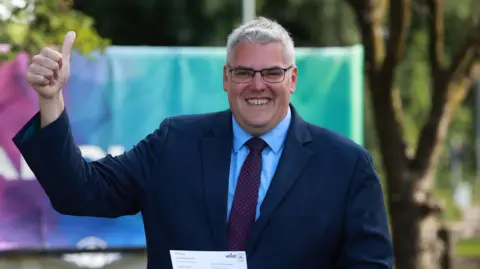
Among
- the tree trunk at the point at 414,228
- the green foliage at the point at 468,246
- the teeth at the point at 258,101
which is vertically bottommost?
the green foliage at the point at 468,246

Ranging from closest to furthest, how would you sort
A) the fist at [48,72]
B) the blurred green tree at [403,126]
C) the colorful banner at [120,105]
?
the fist at [48,72] → the colorful banner at [120,105] → the blurred green tree at [403,126]

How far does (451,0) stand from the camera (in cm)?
1577

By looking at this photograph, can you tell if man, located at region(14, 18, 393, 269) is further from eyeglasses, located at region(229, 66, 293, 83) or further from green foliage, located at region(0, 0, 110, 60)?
green foliage, located at region(0, 0, 110, 60)

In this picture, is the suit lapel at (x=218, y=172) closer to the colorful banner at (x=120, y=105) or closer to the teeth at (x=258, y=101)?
the teeth at (x=258, y=101)

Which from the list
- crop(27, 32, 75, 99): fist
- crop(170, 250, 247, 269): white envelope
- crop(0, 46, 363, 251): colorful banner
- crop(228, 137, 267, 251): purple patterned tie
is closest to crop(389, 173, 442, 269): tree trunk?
crop(0, 46, 363, 251): colorful banner

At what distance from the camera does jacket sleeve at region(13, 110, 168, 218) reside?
131 inches

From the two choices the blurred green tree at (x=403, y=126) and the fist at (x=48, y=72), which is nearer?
the fist at (x=48, y=72)

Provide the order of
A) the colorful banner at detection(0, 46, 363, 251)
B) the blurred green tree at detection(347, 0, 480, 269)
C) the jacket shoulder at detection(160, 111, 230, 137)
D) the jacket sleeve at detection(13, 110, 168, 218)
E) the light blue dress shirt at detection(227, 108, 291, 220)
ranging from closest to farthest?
the jacket sleeve at detection(13, 110, 168, 218), the light blue dress shirt at detection(227, 108, 291, 220), the jacket shoulder at detection(160, 111, 230, 137), the colorful banner at detection(0, 46, 363, 251), the blurred green tree at detection(347, 0, 480, 269)

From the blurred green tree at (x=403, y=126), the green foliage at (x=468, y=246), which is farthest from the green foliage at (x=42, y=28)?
the green foliage at (x=468, y=246)

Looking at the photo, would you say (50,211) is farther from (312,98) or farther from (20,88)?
(312,98)

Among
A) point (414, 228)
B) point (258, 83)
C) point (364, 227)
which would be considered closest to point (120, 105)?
point (414, 228)

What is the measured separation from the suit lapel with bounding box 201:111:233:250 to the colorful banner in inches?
172

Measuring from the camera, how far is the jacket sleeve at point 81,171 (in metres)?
3.33

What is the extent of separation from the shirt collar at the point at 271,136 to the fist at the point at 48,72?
0.63 metres
